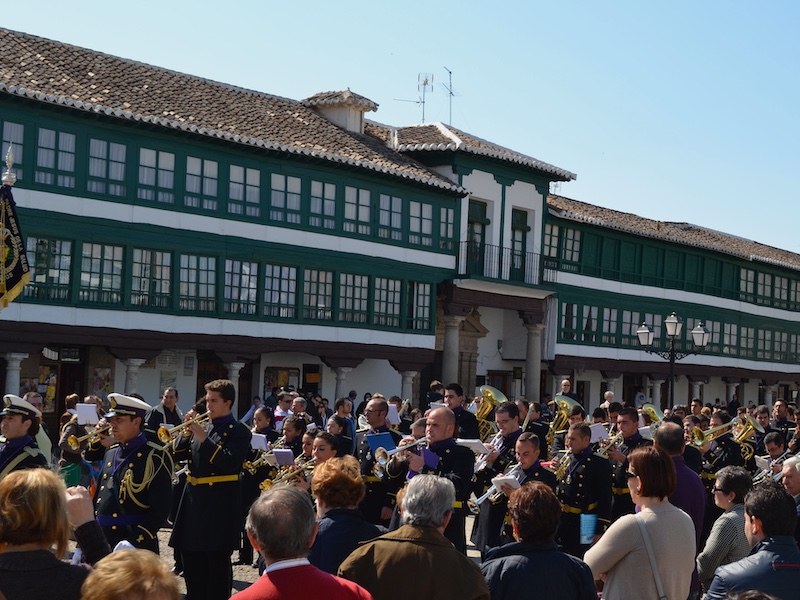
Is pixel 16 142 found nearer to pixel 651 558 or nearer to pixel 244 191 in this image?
pixel 244 191

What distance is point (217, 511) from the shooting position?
9297 millimetres

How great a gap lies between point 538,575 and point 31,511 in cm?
239

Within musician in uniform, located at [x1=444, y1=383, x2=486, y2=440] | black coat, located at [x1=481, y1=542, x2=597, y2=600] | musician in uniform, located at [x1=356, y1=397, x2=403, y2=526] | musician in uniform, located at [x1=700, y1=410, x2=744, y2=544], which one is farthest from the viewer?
musician in uniform, located at [x1=444, y1=383, x2=486, y2=440]

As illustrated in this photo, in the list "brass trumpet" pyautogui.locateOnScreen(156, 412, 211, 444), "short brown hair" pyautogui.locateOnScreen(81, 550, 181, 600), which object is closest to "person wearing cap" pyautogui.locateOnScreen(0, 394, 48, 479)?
"brass trumpet" pyautogui.locateOnScreen(156, 412, 211, 444)

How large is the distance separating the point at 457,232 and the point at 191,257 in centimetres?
Result: 997

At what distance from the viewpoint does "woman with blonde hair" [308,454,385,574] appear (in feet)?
19.8

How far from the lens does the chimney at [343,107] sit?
33406 mm

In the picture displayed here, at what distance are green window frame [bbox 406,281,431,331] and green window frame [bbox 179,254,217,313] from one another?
725 centimetres

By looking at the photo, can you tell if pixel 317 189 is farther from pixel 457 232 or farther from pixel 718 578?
pixel 718 578

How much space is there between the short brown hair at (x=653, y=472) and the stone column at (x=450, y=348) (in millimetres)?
28104

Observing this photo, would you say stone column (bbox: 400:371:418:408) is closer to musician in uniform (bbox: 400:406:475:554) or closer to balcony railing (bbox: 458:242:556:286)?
balcony railing (bbox: 458:242:556:286)

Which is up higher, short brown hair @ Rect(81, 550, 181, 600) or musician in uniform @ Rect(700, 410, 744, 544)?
short brown hair @ Rect(81, 550, 181, 600)

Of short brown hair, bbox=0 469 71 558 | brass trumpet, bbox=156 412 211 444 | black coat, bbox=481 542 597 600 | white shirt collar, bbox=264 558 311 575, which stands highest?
short brown hair, bbox=0 469 71 558

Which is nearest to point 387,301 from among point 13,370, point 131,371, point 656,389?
point 131,371
